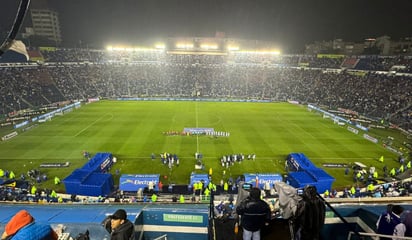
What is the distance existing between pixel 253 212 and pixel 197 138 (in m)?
29.7

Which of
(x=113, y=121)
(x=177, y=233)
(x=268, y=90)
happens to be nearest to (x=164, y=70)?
(x=268, y=90)

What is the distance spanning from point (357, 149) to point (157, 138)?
2551cm

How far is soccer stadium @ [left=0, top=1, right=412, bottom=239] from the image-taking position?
697cm

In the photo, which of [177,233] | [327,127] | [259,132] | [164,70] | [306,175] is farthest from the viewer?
[164,70]

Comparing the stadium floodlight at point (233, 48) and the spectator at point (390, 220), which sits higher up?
the stadium floodlight at point (233, 48)

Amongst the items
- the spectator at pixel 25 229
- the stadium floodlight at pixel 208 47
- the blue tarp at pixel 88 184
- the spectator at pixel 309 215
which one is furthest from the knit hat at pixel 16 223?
the stadium floodlight at pixel 208 47

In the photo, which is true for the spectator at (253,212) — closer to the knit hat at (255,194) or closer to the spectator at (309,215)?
the knit hat at (255,194)

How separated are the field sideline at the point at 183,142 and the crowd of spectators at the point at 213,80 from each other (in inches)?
522

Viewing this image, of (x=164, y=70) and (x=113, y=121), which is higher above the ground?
(x=164, y=70)

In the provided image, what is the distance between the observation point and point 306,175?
21188 mm

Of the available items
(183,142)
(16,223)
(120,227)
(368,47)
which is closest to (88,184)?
(183,142)

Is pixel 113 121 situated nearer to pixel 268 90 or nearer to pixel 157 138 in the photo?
pixel 157 138

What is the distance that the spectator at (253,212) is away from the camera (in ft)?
16.6

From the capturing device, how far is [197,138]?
114 feet
